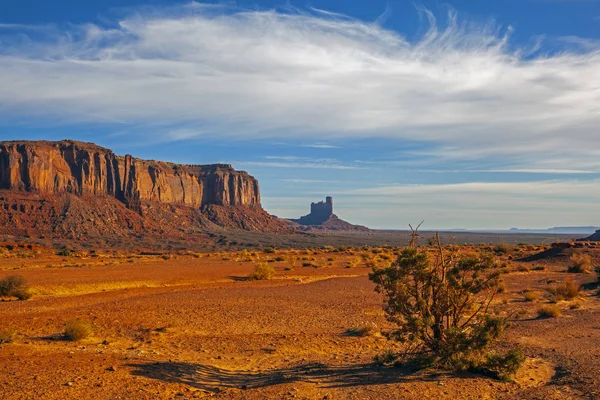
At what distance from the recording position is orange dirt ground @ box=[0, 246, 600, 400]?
402 inches

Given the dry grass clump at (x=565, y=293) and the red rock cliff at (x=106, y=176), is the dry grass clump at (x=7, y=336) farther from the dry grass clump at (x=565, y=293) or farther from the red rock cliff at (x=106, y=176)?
the red rock cliff at (x=106, y=176)

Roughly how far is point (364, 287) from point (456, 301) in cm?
1760

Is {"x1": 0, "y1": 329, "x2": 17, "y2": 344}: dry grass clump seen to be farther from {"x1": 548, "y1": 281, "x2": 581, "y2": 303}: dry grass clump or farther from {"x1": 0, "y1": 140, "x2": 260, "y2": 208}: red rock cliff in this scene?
{"x1": 0, "y1": 140, "x2": 260, "y2": 208}: red rock cliff

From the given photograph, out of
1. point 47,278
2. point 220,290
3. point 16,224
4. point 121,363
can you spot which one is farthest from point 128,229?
point 121,363

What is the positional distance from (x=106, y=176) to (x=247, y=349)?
124 meters

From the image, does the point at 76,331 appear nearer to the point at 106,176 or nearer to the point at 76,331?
the point at 76,331

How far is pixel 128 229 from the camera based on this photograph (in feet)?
363

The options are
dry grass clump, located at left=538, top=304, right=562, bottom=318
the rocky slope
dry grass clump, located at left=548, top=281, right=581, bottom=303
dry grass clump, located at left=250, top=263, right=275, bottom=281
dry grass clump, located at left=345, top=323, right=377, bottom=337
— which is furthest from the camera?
the rocky slope

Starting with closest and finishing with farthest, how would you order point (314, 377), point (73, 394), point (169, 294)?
1. point (73, 394)
2. point (314, 377)
3. point (169, 294)

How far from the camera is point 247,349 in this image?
14055 millimetres

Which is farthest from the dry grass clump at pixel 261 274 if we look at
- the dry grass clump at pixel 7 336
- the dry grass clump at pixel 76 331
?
the dry grass clump at pixel 7 336

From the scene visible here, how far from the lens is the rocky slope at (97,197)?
10156cm

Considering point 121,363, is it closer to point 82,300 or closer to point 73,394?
point 73,394

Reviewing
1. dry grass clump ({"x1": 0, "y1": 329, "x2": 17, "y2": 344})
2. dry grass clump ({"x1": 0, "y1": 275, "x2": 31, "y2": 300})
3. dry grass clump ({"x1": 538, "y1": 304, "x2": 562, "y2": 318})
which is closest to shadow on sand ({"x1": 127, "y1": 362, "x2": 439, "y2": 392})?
dry grass clump ({"x1": 0, "y1": 329, "x2": 17, "y2": 344})
